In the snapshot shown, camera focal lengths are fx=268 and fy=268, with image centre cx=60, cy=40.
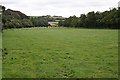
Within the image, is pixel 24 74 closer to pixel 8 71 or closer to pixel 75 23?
pixel 8 71

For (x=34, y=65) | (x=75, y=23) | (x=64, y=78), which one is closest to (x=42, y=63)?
(x=34, y=65)

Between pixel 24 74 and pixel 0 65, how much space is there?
3.87m

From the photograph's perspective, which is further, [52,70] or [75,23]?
[75,23]

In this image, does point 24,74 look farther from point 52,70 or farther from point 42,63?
point 42,63

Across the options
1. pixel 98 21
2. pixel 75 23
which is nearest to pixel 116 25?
pixel 98 21

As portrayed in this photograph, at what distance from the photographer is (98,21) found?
142m

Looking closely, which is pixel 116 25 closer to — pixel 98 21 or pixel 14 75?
pixel 98 21

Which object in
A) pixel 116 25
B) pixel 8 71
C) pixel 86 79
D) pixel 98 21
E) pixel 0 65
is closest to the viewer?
pixel 86 79

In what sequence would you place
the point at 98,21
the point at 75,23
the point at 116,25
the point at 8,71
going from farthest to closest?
the point at 75,23 → the point at 98,21 → the point at 116,25 → the point at 8,71

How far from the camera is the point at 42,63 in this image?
786 inches

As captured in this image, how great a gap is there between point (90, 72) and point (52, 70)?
246cm

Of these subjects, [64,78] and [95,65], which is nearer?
[64,78]

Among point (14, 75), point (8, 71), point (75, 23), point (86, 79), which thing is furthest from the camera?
point (75, 23)

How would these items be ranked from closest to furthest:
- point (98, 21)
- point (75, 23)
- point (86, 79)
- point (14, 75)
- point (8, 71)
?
point (86, 79) → point (14, 75) → point (8, 71) → point (98, 21) → point (75, 23)
